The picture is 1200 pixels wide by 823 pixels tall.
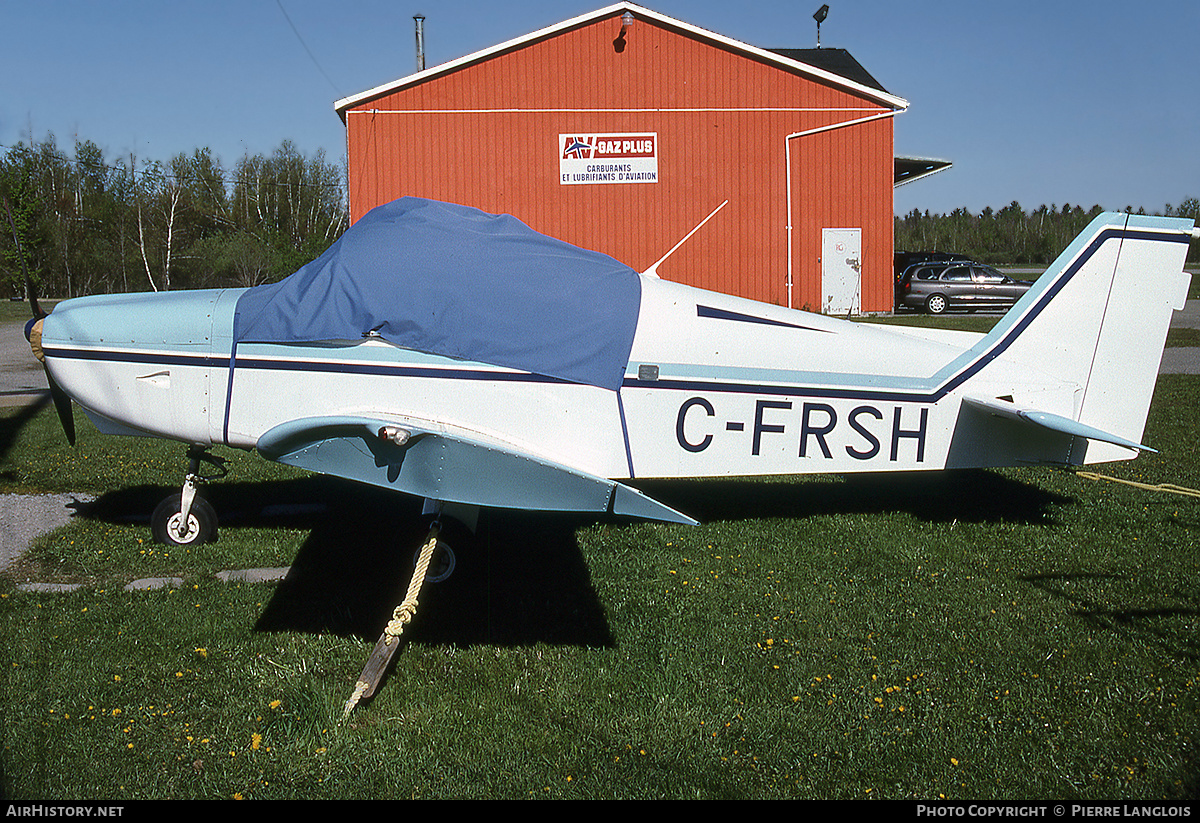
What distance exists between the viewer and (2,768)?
3.26m

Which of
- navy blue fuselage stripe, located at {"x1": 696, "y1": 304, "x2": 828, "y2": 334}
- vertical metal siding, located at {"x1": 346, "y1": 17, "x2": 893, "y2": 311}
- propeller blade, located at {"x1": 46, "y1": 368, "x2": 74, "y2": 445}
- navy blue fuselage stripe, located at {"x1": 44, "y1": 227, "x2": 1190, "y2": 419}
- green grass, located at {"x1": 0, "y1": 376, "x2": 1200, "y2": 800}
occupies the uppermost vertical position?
vertical metal siding, located at {"x1": 346, "y1": 17, "x2": 893, "y2": 311}

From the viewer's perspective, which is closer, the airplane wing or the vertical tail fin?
the airplane wing

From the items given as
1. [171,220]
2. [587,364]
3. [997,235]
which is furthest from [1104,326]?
[997,235]

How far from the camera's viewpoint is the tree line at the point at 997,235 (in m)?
64.8

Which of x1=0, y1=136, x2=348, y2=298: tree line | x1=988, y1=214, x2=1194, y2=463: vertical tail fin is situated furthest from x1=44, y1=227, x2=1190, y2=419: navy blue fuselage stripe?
x1=0, y1=136, x2=348, y2=298: tree line

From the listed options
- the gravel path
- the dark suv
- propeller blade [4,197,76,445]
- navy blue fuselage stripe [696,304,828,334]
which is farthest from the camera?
the dark suv

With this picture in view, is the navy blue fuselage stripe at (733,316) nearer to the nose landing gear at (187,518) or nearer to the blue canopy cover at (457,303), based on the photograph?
the blue canopy cover at (457,303)

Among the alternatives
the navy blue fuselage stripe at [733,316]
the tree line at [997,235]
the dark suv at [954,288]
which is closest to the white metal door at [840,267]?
the dark suv at [954,288]

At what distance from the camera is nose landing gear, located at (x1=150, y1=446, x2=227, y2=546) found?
19.2 ft

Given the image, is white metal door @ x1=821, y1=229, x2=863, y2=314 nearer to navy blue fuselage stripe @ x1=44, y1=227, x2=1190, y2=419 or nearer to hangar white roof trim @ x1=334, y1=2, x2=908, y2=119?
hangar white roof trim @ x1=334, y1=2, x2=908, y2=119

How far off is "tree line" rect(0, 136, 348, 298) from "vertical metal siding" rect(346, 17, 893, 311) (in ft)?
55.1

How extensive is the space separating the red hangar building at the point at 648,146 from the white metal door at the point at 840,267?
0.11m

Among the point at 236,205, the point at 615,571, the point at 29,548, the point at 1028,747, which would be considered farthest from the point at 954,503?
the point at 236,205
